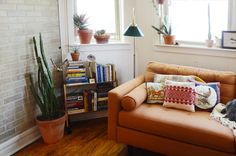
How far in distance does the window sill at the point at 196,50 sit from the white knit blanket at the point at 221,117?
635 mm

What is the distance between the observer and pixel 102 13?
3.54 metres

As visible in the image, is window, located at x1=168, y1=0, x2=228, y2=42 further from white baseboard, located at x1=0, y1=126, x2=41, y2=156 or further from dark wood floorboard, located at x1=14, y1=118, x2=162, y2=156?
white baseboard, located at x1=0, y1=126, x2=41, y2=156

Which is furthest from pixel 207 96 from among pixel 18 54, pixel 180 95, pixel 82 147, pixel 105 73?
pixel 18 54

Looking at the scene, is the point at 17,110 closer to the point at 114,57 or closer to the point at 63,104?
the point at 63,104

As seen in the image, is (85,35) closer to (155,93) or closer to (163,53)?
(163,53)

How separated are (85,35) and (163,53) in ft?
3.31

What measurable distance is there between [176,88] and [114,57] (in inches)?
44.4

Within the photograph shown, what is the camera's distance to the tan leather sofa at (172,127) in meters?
2.15

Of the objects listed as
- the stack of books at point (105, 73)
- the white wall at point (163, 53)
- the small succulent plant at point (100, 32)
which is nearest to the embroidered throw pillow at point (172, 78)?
the white wall at point (163, 53)

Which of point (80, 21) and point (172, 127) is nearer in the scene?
point (172, 127)

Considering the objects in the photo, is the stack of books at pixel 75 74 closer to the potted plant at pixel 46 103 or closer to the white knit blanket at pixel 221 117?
the potted plant at pixel 46 103

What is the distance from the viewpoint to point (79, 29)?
3.36 meters

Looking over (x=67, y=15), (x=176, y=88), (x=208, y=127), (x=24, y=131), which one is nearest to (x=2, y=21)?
(x=67, y=15)

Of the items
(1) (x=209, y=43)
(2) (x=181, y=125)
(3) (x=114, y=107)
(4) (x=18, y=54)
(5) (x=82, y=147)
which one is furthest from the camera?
(1) (x=209, y=43)
